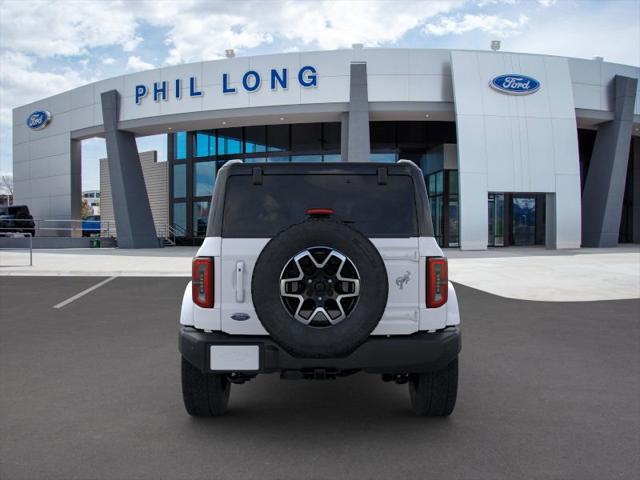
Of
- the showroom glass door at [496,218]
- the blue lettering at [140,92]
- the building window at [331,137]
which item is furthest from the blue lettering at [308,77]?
the showroom glass door at [496,218]

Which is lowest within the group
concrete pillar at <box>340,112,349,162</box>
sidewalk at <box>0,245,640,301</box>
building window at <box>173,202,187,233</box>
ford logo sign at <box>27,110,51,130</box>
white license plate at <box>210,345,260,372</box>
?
sidewalk at <box>0,245,640,301</box>

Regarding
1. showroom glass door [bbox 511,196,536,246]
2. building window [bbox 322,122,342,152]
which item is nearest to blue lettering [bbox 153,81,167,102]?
building window [bbox 322,122,342,152]

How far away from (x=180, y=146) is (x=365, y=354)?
3372 cm

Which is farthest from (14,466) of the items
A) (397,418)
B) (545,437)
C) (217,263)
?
(545,437)

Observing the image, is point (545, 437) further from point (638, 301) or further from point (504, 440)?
point (638, 301)

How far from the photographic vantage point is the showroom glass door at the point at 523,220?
30688 mm

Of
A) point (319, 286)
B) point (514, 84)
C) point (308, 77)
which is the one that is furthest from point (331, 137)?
point (319, 286)

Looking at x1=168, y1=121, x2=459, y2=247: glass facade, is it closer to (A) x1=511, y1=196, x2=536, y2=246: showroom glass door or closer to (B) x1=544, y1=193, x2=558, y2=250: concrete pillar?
(A) x1=511, y1=196, x2=536, y2=246: showroom glass door

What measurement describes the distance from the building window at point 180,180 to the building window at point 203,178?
3.07 feet

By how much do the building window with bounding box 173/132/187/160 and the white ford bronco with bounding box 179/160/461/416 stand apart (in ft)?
106

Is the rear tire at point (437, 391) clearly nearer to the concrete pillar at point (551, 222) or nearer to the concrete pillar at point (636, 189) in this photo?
the concrete pillar at point (551, 222)

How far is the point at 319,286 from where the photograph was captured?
3.20 meters

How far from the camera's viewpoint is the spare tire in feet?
10.4

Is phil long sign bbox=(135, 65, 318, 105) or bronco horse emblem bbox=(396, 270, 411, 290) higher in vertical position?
phil long sign bbox=(135, 65, 318, 105)
